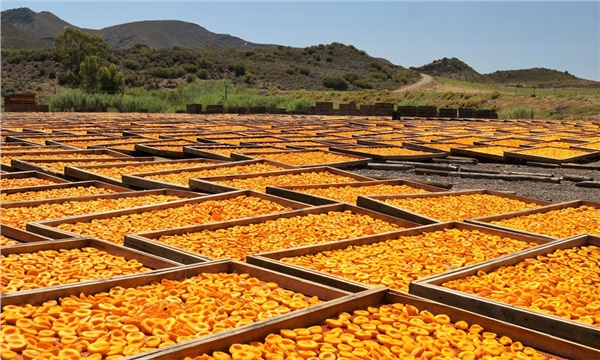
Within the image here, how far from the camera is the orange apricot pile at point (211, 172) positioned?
8.46 m

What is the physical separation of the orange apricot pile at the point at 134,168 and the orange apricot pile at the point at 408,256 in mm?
4491

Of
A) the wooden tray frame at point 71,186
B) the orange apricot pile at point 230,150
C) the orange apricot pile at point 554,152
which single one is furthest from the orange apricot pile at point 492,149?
the wooden tray frame at point 71,186

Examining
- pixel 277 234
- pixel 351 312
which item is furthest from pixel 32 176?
pixel 351 312

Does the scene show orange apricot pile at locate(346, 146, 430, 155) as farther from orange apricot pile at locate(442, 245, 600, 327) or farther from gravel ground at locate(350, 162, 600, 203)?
orange apricot pile at locate(442, 245, 600, 327)

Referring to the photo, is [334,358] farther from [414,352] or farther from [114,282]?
[114,282]

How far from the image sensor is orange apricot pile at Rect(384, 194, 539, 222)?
22.0 feet

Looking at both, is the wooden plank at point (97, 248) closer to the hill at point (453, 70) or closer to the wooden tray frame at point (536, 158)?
the wooden tray frame at point (536, 158)

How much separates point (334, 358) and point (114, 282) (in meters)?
1.47

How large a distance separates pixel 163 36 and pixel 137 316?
11932cm

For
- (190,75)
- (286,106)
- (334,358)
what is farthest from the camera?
(190,75)

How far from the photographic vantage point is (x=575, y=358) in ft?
10.3

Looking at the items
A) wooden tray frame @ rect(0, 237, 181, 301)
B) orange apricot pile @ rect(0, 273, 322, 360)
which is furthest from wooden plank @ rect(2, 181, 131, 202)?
orange apricot pile @ rect(0, 273, 322, 360)

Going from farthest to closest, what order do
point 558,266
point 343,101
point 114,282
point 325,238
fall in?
point 343,101 < point 325,238 < point 558,266 < point 114,282

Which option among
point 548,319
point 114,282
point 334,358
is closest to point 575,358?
point 548,319
